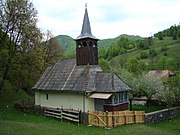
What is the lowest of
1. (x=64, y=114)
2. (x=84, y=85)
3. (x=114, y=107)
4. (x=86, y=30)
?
(x=64, y=114)

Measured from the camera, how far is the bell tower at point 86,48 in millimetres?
32062

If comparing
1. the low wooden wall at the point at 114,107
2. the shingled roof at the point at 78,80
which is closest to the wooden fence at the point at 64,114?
the shingled roof at the point at 78,80

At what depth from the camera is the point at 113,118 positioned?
79.1 feet

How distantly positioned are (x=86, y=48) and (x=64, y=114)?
9264mm

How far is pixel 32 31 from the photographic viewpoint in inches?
1313

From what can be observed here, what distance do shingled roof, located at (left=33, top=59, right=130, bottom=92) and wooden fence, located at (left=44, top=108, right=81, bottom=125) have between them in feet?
9.31

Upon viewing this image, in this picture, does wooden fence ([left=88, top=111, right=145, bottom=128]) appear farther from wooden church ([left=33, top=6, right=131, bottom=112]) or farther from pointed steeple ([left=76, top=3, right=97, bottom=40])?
pointed steeple ([left=76, top=3, right=97, bottom=40])

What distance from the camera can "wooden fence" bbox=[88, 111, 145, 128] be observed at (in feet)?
78.7

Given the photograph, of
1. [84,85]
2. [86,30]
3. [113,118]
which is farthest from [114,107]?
[86,30]

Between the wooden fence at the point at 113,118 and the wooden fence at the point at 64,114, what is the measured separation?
5.38ft

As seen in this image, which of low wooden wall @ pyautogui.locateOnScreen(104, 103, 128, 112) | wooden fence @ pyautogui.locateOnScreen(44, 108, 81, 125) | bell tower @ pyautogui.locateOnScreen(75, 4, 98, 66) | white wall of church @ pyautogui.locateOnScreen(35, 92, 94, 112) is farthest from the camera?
bell tower @ pyautogui.locateOnScreen(75, 4, 98, 66)

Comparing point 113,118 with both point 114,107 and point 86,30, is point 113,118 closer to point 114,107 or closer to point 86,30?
point 114,107

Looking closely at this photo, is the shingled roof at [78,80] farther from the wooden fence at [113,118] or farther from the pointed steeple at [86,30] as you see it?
the pointed steeple at [86,30]

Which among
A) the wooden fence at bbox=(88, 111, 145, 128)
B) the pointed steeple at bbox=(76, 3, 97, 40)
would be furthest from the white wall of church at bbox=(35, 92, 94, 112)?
the pointed steeple at bbox=(76, 3, 97, 40)
